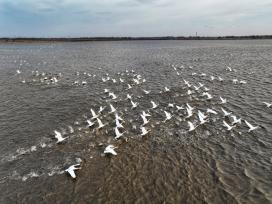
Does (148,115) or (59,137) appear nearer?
(59,137)

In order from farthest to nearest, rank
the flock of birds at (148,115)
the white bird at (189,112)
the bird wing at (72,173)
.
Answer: the white bird at (189,112)
the flock of birds at (148,115)
the bird wing at (72,173)

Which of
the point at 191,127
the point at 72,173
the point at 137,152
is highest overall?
the point at 191,127

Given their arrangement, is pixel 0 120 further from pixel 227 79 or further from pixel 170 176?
pixel 227 79

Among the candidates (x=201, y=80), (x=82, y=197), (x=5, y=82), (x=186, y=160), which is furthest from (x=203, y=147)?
(x=5, y=82)

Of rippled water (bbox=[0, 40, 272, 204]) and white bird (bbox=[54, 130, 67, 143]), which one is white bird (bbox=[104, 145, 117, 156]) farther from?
white bird (bbox=[54, 130, 67, 143])

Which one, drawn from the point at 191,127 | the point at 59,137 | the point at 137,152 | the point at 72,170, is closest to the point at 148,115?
the point at 191,127

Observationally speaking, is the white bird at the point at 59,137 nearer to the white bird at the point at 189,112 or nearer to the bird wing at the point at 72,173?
the bird wing at the point at 72,173

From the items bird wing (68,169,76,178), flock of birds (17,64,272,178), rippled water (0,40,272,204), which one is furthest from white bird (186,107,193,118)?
bird wing (68,169,76,178)

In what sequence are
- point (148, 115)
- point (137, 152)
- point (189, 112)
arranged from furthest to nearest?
point (148, 115)
point (189, 112)
point (137, 152)

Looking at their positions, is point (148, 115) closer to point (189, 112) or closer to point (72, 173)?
point (189, 112)

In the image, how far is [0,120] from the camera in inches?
858

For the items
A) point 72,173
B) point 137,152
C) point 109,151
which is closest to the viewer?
point 72,173

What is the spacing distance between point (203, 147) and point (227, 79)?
2016cm

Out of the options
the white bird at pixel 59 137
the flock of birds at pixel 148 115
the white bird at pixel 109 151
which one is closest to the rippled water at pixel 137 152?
the flock of birds at pixel 148 115
